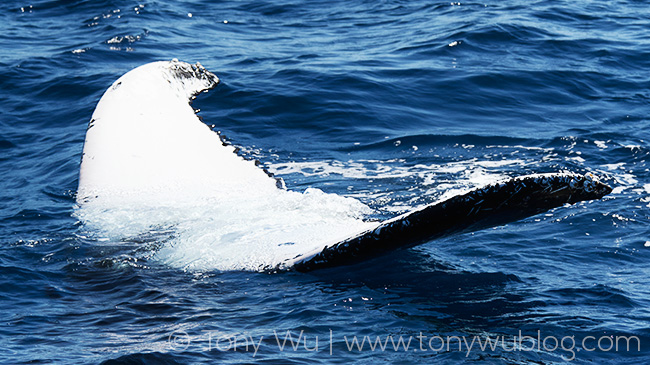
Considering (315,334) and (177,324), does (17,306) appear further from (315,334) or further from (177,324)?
(315,334)

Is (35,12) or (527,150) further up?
(35,12)

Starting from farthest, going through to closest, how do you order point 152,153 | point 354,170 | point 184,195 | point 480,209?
1. point 354,170
2. point 152,153
3. point 184,195
4. point 480,209

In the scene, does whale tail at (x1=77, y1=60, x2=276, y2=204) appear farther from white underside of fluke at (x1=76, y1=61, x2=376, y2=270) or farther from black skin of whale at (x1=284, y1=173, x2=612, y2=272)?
black skin of whale at (x1=284, y1=173, x2=612, y2=272)

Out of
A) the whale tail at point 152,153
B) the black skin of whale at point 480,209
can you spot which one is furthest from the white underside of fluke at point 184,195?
the black skin of whale at point 480,209

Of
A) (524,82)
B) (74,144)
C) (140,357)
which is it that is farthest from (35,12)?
(140,357)

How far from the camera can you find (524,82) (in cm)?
1355

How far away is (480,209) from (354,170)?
4.77 m

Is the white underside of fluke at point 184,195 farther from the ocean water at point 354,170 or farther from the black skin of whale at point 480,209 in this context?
the black skin of whale at point 480,209

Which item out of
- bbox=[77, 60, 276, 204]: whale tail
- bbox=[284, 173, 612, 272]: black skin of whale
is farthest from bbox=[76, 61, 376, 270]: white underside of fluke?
bbox=[284, 173, 612, 272]: black skin of whale

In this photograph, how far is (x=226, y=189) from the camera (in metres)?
8.05

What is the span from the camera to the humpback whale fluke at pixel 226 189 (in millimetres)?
5098

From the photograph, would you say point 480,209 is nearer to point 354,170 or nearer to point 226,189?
point 226,189

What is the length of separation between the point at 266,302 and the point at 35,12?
1615cm

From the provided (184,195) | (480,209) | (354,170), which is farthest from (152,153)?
(480,209)
